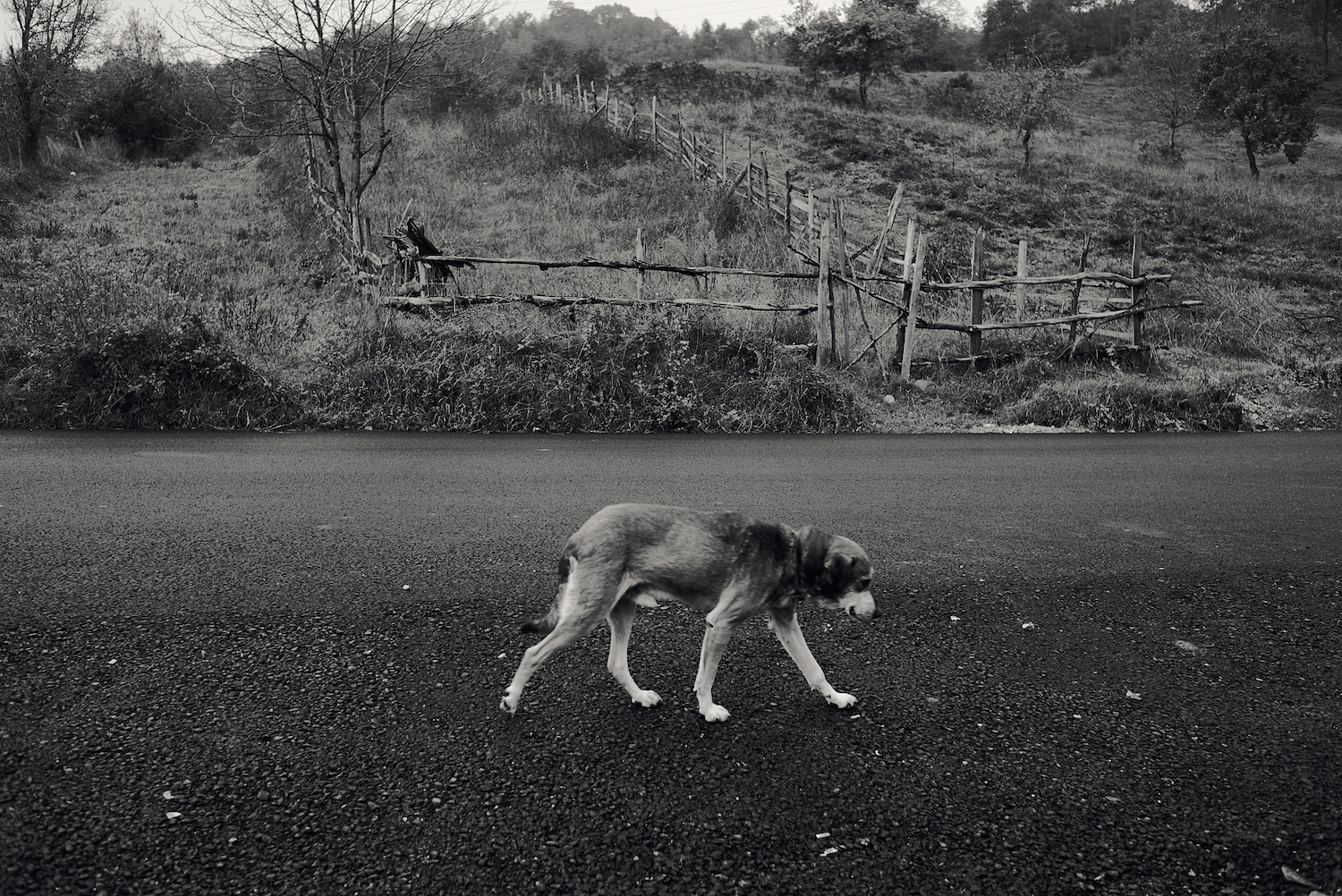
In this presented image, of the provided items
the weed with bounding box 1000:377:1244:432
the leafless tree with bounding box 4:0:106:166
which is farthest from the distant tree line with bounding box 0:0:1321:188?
the weed with bounding box 1000:377:1244:432

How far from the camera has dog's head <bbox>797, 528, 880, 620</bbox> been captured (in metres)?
3.53

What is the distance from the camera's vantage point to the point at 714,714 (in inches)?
139

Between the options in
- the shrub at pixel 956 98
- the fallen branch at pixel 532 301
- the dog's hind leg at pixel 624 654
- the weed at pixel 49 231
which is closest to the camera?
the dog's hind leg at pixel 624 654

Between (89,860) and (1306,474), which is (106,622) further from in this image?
(1306,474)

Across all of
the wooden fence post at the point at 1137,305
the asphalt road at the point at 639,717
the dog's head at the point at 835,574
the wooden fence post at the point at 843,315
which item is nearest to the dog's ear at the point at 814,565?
the dog's head at the point at 835,574

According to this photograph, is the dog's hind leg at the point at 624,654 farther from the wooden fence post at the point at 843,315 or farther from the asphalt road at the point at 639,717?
the wooden fence post at the point at 843,315

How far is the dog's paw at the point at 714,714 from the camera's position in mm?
3533

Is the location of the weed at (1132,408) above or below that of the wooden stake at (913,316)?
below

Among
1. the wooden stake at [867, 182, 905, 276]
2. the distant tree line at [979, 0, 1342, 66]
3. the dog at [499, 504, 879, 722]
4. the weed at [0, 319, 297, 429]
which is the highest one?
the distant tree line at [979, 0, 1342, 66]

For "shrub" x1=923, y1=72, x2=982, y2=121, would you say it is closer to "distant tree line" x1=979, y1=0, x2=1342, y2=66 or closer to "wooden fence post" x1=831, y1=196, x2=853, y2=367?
"distant tree line" x1=979, y1=0, x2=1342, y2=66

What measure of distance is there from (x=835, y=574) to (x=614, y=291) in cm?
1343

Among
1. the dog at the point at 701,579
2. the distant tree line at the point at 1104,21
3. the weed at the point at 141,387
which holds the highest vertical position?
the distant tree line at the point at 1104,21

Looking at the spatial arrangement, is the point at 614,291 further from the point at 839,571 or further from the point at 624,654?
the point at 839,571

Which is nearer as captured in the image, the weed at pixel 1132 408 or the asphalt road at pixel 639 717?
the asphalt road at pixel 639 717
